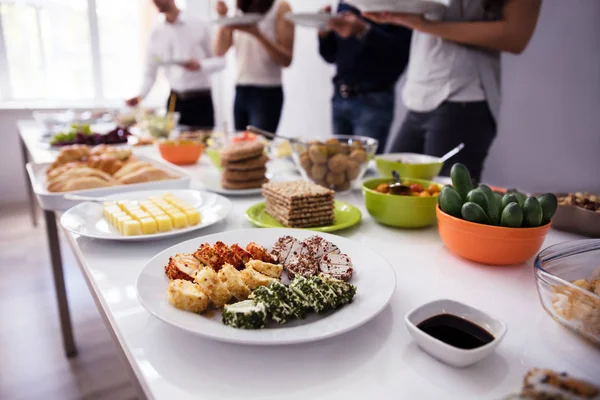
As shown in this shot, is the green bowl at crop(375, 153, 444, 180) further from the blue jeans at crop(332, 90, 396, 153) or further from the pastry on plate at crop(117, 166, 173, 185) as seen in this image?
the blue jeans at crop(332, 90, 396, 153)

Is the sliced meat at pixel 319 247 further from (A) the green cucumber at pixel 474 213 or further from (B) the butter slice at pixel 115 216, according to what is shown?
(B) the butter slice at pixel 115 216

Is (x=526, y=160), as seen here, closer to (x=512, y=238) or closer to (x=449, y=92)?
(x=449, y=92)

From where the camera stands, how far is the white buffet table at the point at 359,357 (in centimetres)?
48

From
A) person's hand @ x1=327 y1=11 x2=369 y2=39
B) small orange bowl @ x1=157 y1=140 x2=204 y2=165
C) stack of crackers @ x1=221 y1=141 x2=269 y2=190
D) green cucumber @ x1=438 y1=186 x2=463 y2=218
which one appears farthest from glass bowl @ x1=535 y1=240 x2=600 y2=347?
person's hand @ x1=327 y1=11 x2=369 y2=39

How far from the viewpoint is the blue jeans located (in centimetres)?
226

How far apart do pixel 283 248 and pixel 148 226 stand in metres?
0.30

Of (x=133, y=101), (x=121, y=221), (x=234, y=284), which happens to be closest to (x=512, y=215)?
(x=234, y=284)

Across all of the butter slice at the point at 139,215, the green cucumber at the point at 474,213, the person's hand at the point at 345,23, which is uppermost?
the person's hand at the point at 345,23

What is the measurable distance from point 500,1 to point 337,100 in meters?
1.01

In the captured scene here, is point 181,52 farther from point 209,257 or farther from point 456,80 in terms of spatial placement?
point 209,257

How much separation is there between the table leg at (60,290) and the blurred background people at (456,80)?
1.43m

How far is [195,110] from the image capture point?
11.4ft

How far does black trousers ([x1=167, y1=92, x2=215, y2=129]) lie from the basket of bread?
1.92 meters

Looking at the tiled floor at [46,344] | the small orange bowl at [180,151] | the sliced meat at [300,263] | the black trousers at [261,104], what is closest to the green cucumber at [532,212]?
the sliced meat at [300,263]
